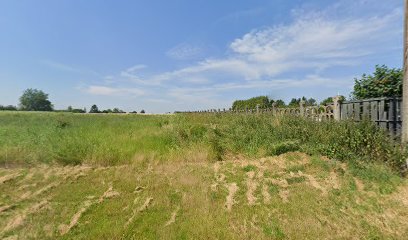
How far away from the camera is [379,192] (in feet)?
16.0

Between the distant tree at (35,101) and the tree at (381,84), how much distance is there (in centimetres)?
10765

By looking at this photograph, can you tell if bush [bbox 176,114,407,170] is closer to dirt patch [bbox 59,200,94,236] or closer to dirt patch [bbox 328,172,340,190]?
dirt patch [bbox 328,172,340,190]

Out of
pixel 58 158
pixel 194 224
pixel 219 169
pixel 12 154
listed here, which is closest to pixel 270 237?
pixel 194 224

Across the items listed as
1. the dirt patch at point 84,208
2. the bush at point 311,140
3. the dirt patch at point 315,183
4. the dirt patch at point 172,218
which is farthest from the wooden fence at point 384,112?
the dirt patch at point 84,208

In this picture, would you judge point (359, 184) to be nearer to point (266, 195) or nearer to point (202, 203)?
point (266, 195)

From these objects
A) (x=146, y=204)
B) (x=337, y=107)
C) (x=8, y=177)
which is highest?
(x=337, y=107)

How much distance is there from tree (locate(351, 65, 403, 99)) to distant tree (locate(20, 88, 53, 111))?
10765cm

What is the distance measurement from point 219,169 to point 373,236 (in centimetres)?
309

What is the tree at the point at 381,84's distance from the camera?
7.64 metres

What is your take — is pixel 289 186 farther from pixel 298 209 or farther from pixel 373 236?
pixel 373 236

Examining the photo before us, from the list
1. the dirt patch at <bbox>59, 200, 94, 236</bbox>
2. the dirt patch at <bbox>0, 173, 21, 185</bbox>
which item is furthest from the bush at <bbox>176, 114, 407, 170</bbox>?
the dirt patch at <bbox>0, 173, 21, 185</bbox>

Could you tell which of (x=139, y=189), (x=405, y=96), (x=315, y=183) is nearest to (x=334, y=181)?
(x=315, y=183)

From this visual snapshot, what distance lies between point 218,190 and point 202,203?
554 millimetres

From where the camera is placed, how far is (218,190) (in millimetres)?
5121
